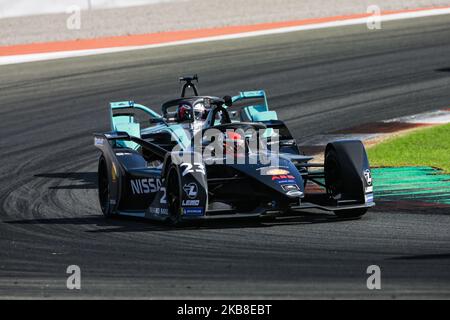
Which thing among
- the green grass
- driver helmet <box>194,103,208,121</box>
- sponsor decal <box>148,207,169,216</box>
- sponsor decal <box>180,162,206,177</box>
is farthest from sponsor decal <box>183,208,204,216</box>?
the green grass

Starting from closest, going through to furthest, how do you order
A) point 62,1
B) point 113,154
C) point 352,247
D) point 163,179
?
point 352,247 → point 163,179 → point 113,154 → point 62,1

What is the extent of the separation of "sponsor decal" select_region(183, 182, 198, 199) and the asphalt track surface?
43 cm

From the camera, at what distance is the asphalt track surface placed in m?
10.4

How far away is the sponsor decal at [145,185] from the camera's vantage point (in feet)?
46.6

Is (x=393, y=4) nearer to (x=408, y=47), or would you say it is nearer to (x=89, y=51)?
(x=408, y=47)

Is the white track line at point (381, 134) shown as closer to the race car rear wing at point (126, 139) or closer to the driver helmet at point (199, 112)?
the driver helmet at point (199, 112)

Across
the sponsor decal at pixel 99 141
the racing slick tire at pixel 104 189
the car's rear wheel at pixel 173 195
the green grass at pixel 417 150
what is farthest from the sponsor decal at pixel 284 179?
the green grass at pixel 417 150

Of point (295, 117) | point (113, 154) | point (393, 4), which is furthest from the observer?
point (393, 4)

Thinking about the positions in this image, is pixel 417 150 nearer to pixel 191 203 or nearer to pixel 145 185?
pixel 145 185

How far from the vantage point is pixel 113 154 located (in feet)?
48.9
